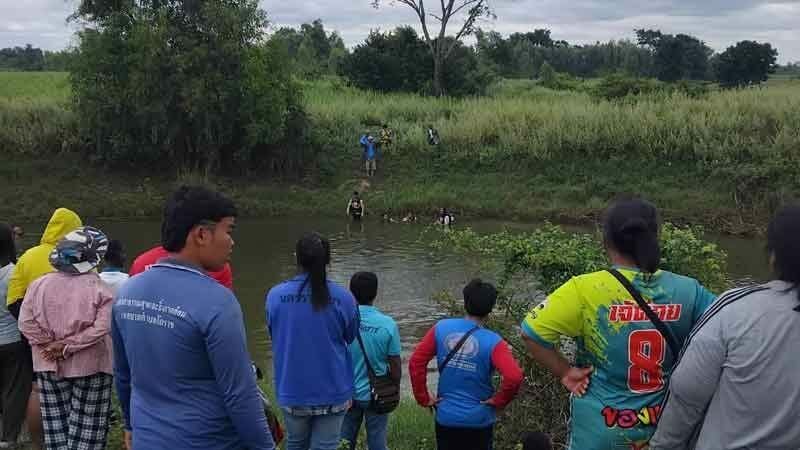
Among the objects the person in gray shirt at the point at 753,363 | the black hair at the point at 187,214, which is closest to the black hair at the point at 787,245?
the person in gray shirt at the point at 753,363

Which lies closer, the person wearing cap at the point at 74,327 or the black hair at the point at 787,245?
the black hair at the point at 787,245

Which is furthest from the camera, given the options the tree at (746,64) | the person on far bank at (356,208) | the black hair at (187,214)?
the tree at (746,64)

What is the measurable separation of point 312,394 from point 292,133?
922 inches

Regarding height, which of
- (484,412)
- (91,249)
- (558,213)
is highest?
(91,249)

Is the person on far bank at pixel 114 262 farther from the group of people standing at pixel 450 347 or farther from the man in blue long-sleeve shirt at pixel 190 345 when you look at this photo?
the man in blue long-sleeve shirt at pixel 190 345

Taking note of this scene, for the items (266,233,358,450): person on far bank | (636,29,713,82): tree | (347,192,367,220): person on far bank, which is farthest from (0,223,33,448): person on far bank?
(636,29,713,82): tree

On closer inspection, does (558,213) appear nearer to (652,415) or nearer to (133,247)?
(133,247)

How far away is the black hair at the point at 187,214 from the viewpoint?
286 cm

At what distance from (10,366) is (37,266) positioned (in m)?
0.81

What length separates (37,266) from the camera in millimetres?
5004

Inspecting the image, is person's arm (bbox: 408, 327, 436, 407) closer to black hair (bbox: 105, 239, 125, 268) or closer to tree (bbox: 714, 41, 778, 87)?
black hair (bbox: 105, 239, 125, 268)

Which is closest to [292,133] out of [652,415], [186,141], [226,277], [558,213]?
[186,141]

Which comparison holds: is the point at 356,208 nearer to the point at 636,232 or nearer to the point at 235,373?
the point at 636,232

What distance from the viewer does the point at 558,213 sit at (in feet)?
78.1
